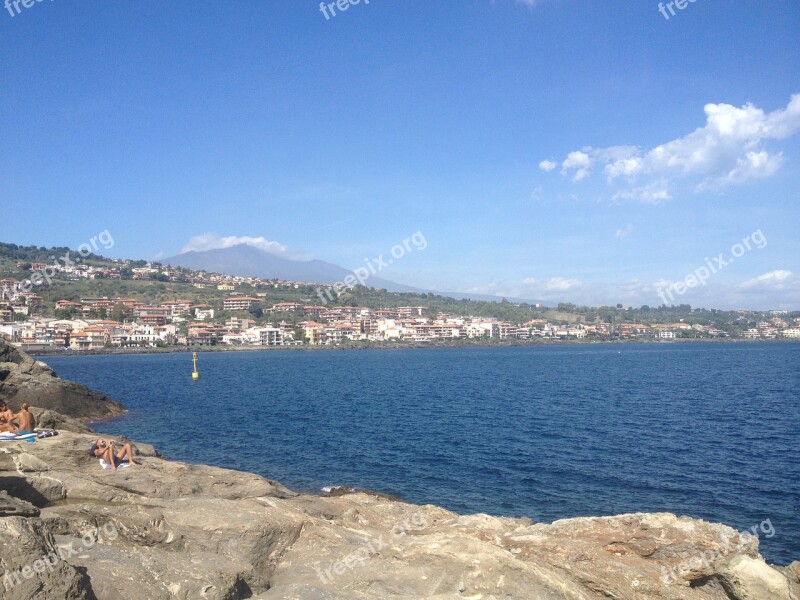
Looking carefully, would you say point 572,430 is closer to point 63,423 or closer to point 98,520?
point 63,423

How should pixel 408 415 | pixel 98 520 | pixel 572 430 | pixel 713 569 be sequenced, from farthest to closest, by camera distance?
pixel 408 415, pixel 572 430, pixel 713 569, pixel 98 520

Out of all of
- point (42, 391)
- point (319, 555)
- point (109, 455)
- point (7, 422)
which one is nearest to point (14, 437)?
point (7, 422)

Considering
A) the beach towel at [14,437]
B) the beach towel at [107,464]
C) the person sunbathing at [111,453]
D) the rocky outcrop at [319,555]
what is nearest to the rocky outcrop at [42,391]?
the beach towel at [14,437]

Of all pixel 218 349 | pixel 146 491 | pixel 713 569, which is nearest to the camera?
pixel 713 569

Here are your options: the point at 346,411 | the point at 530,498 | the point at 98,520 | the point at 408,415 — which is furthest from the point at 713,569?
the point at 346,411

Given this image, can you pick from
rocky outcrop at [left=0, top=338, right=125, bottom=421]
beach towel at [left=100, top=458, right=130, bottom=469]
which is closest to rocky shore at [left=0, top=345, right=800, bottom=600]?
beach towel at [left=100, top=458, right=130, bottom=469]

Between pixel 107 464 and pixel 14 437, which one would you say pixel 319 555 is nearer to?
pixel 107 464

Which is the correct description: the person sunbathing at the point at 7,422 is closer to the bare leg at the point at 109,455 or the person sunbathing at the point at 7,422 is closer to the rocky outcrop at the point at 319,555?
the bare leg at the point at 109,455

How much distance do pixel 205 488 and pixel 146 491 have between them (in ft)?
7.09

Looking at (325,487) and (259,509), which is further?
(325,487)

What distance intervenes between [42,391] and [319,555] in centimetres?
3405

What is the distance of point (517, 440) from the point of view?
33688 mm

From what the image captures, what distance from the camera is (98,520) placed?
8.52 metres

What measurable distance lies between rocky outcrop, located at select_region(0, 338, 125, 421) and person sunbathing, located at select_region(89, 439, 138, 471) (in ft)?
73.1
